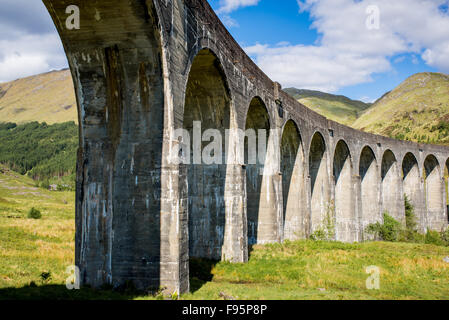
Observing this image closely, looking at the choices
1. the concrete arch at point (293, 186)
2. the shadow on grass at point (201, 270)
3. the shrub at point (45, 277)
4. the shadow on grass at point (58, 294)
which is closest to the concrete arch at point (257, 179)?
the concrete arch at point (293, 186)

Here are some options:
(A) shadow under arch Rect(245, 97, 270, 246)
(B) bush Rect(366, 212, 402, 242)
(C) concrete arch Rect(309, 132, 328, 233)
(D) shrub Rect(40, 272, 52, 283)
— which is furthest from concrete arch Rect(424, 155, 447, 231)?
(D) shrub Rect(40, 272, 52, 283)

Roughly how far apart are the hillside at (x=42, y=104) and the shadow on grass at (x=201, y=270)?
482 ft

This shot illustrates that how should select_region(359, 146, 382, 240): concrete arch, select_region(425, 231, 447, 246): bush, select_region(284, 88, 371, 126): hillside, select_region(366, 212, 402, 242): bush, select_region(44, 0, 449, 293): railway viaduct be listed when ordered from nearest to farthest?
1. select_region(44, 0, 449, 293): railway viaduct
2. select_region(366, 212, 402, 242): bush
3. select_region(359, 146, 382, 240): concrete arch
4. select_region(425, 231, 447, 246): bush
5. select_region(284, 88, 371, 126): hillside

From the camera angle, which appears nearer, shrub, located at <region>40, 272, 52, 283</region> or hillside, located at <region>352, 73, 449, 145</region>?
shrub, located at <region>40, 272, 52, 283</region>

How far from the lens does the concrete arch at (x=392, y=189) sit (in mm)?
31078

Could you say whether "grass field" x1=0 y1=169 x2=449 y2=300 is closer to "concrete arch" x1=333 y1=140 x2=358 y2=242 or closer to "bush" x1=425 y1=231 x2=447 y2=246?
"concrete arch" x1=333 y1=140 x2=358 y2=242

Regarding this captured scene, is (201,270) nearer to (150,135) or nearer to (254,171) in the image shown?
(150,135)

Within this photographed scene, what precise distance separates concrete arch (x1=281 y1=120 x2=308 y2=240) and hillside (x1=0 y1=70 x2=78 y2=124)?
140678 mm

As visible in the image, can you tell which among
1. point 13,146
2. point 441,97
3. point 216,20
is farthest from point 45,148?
point 216,20

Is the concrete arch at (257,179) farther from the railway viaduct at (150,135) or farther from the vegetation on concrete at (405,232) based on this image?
the vegetation on concrete at (405,232)

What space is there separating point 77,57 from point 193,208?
6580 mm

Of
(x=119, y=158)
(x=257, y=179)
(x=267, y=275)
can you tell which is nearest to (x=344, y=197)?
(x=257, y=179)

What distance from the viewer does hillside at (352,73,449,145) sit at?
65812 mm

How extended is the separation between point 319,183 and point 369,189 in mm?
8733
